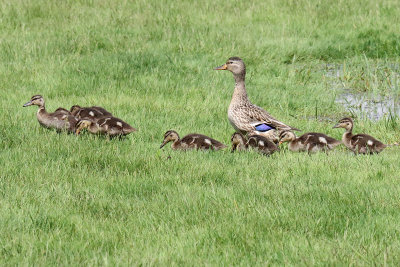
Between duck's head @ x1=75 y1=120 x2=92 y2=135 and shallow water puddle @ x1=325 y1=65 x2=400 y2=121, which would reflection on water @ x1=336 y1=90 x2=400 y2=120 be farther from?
duck's head @ x1=75 y1=120 x2=92 y2=135

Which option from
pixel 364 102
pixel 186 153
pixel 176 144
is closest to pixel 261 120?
pixel 176 144

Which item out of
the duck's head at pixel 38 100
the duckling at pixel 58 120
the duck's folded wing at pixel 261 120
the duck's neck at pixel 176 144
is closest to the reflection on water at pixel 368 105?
the duck's folded wing at pixel 261 120

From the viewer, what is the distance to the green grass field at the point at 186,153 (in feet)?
15.8

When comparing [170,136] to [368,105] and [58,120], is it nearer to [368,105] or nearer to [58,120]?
[58,120]

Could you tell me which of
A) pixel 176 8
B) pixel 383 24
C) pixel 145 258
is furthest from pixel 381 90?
pixel 145 258

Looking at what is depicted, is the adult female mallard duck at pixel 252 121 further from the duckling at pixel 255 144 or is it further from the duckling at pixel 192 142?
the duckling at pixel 192 142

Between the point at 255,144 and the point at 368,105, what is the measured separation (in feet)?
12.7

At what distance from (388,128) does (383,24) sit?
632 centimetres

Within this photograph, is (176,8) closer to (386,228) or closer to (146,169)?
(146,169)

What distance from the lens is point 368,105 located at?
1075 cm

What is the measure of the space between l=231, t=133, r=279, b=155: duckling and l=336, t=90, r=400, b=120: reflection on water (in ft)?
8.58

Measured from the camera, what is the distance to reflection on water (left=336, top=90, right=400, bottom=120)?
1005 centimetres

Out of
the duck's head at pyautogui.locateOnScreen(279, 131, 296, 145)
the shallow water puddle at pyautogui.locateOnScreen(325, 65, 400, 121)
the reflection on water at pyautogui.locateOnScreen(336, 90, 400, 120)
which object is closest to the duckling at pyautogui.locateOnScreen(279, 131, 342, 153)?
the duck's head at pyautogui.locateOnScreen(279, 131, 296, 145)

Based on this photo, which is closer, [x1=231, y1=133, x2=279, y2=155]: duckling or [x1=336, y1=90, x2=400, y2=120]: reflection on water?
[x1=231, y1=133, x2=279, y2=155]: duckling
